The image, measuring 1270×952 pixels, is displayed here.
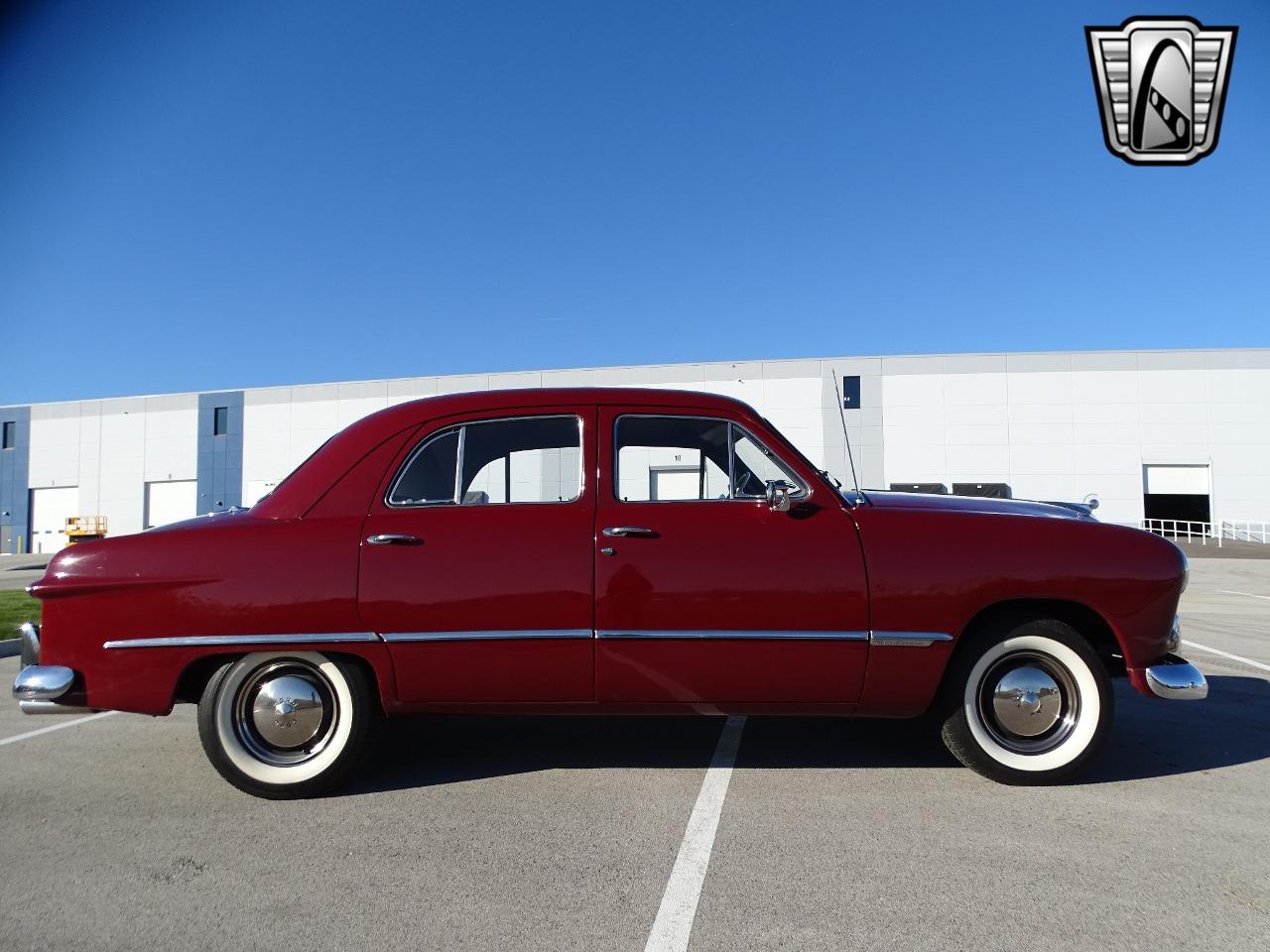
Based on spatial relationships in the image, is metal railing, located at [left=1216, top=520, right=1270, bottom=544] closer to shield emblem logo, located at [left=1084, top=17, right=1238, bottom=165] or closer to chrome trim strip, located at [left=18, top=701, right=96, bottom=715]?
shield emblem logo, located at [left=1084, top=17, right=1238, bottom=165]

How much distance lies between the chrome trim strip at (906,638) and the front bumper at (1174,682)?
900mm

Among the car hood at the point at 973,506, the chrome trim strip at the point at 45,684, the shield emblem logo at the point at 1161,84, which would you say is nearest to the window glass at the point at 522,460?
the car hood at the point at 973,506

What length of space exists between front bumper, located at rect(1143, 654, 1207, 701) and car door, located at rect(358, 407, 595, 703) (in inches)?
92.7

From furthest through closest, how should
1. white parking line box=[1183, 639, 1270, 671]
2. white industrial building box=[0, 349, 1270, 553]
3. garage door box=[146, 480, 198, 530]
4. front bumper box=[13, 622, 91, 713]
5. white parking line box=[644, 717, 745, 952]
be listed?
garage door box=[146, 480, 198, 530], white industrial building box=[0, 349, 1270, 553], white parking line box=[1183, 639, 1270, 671], front bumper box=[13, 622, 91, 713], white parking line box=[644, 717, 745, 952]

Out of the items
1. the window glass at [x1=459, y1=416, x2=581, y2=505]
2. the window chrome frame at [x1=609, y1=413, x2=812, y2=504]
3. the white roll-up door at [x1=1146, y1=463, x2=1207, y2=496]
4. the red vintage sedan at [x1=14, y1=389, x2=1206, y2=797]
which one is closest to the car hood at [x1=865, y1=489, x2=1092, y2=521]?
the red vintage sedan at [x1=14, y1=389, x2=1206, y2=797]

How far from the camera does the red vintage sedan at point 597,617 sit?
3.20 metres

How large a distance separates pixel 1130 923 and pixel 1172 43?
275 inches

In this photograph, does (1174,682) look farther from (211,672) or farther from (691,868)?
(211,672)

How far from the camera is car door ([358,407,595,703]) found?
321cm

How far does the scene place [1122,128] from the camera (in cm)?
632

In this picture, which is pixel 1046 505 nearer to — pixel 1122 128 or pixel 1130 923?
pixel 1130 923

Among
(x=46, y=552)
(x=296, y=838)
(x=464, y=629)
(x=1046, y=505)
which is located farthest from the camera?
(x=46, y=552)

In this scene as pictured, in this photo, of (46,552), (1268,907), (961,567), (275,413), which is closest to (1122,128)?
(961,567)

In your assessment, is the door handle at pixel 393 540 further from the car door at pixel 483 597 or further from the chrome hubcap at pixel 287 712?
the chrome hubcap at pixel 287 712
